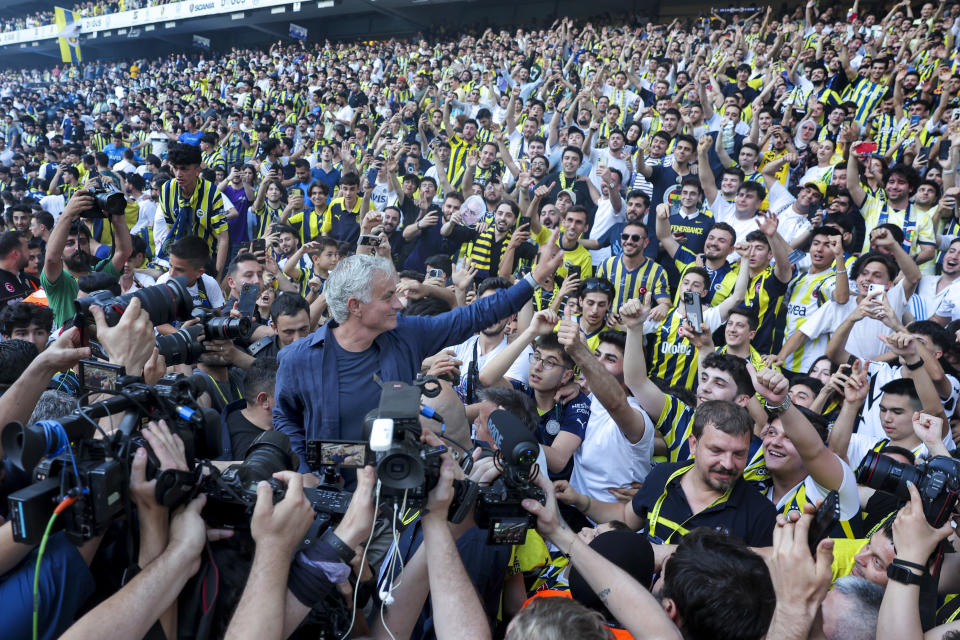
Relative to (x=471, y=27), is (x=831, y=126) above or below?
below

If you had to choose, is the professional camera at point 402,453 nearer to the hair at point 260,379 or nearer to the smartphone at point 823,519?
the smartphone at point 823,519

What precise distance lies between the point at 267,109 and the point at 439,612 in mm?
16712

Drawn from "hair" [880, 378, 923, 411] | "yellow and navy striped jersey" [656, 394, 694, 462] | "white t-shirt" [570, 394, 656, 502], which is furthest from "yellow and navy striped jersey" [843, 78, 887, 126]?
"white t-shirt" [570, 394, 656, 502]

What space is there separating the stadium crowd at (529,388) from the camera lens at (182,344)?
0.02 m

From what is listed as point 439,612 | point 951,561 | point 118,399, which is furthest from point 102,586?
point 951,561

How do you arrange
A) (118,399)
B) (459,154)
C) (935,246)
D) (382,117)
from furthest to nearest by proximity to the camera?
(382,117)
(459,154)
(935,246)
(118,399)

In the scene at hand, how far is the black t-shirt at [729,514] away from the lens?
2.72 meters

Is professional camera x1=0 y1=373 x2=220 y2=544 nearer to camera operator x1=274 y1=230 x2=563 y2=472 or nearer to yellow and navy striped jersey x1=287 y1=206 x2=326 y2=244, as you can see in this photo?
camera operator x1=274 y1=230 x2=563 y2=472

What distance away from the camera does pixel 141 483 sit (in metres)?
1.64

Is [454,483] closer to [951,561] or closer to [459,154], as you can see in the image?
[951,561]

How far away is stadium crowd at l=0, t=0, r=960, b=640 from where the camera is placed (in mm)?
1722

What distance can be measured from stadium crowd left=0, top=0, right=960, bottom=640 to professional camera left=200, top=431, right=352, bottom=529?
1 centimetres

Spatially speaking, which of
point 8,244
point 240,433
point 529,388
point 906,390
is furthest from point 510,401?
point 8,244

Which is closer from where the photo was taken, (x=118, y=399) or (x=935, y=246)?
(x=118, y=399)
